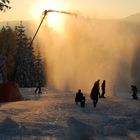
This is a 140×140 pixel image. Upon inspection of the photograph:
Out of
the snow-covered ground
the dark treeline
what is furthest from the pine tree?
the snow-covered ground

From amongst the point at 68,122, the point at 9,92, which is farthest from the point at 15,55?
the point at 68,122

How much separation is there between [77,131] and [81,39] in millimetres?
81164

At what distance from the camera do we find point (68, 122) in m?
20.8

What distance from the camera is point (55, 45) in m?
117

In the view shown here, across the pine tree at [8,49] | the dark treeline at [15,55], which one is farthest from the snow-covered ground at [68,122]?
the dark treeline at [15,55]

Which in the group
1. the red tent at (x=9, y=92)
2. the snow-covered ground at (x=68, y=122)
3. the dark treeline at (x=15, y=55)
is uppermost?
the dark treeline at (x=15, y=55)

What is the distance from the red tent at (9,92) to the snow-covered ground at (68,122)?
9.99 ft

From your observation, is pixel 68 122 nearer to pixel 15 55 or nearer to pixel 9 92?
pixel 9 92

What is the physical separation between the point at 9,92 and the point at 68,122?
1287 centimetres

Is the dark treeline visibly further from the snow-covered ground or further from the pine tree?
the snow-covered ground

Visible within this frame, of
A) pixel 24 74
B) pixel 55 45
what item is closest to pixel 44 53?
pixel 55 45

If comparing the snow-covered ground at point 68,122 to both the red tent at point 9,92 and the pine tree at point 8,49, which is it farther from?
the pine tree at point 8,49

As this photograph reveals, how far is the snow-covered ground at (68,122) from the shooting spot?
18719 mm

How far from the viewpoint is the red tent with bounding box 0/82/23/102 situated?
1262 inches
